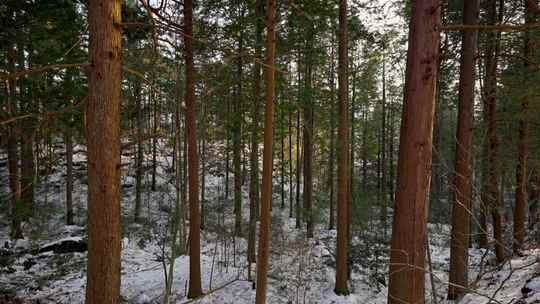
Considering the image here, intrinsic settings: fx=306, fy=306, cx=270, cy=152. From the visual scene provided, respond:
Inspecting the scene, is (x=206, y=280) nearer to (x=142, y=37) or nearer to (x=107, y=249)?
(x=142, y=37)

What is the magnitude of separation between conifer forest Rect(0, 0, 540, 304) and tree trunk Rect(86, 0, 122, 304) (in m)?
0.01

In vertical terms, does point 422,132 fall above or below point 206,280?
above

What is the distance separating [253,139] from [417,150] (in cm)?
785

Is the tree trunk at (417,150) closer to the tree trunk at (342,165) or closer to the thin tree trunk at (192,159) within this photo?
the thin tree trunk at (192,159)

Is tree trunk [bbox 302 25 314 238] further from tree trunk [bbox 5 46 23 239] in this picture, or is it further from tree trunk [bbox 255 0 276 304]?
tree trunk [bbox 5 46 23 239]

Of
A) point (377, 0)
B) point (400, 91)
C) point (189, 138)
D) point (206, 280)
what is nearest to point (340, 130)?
point (377, 0)

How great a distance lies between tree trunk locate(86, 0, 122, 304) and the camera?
8.06ft

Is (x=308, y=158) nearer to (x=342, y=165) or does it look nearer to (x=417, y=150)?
(x=342, y=165)

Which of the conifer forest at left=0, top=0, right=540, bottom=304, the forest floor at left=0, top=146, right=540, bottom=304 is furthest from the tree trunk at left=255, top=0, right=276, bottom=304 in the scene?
the forest floor at left=0, top=146, right=540, bottom=304

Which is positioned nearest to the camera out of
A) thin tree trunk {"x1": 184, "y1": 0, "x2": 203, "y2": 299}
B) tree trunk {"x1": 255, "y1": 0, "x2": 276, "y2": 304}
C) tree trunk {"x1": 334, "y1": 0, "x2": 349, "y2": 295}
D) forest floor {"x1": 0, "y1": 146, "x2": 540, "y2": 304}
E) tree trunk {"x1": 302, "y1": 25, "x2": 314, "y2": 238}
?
tree trunk {"x1": 255, "y1": 0, "x2": 276, "y2": 304}

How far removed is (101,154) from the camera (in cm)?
250

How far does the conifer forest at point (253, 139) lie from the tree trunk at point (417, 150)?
0.01 metres

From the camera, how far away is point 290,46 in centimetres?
829

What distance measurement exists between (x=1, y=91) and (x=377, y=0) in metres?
9.01
